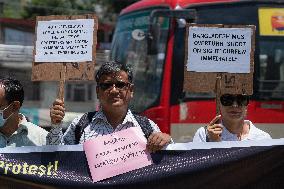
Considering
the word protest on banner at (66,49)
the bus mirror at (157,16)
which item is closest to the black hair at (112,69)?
the word protest on banner at (66,49)

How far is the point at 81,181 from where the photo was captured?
368 cm

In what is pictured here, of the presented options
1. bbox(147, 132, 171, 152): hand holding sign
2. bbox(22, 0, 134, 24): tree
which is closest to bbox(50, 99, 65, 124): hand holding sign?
bbox(147, 132, 171, 152): hand holding sign

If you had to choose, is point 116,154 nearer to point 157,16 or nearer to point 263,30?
point 157,16

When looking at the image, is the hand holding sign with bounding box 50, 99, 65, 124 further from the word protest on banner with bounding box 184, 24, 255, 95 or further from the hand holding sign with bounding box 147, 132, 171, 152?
the word protest on banner with bounding box 184, 24, 255, 95

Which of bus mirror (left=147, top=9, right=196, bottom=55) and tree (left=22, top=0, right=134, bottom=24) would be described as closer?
bus mirror (left=147, top=9, right=196, bottom=55)

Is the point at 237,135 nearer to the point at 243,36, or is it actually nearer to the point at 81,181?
the point at 243,36

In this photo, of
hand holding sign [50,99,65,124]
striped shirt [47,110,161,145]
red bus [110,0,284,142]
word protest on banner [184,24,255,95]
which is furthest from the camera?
red bus [110,0,284,142]

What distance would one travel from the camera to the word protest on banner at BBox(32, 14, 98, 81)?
12.9 ft

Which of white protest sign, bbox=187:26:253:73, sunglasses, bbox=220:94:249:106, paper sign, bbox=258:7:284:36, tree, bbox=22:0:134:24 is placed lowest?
sunglasses, bbox=220:94:249:106

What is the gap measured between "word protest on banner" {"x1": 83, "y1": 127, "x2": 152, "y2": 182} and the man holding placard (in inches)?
3.0

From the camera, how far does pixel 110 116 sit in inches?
151

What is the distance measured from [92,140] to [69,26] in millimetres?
830

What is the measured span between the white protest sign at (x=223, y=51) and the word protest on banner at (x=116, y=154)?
2.32ft

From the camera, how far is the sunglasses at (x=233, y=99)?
3957 mm
